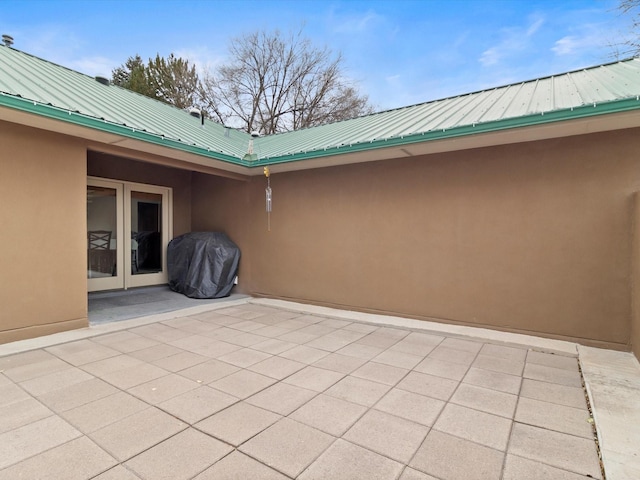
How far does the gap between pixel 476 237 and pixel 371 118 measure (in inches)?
145

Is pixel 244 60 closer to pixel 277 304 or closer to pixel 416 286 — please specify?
pixel 277 304

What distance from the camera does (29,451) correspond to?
6.83 feet

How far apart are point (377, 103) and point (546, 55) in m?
9.33

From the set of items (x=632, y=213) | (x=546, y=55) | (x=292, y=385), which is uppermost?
(x=546, y=55)

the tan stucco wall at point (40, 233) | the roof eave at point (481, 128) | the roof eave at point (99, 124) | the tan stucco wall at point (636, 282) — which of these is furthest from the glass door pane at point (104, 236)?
the tan stucco wall at point (636, 282)

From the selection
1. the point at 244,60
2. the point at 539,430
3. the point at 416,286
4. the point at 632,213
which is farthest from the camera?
the point at 244,60

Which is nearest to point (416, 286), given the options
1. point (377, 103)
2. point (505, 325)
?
point (505, 325)

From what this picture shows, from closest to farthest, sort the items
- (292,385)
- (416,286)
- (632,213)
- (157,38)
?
(292,385), (632,213), (416,286), (157,38)

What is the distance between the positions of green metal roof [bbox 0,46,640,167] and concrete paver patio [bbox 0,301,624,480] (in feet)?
8.72

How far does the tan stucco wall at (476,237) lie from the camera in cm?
405

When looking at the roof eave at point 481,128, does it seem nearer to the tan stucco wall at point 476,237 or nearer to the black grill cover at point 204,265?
the tan stucco wall at point 476,237

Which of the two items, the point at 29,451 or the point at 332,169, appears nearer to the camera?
the point at 29,451

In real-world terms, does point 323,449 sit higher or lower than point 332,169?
lower

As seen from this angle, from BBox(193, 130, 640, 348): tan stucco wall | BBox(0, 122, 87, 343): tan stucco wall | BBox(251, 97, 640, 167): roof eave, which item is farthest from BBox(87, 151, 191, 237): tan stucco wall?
BBox(251, 97, 640, 167): roof eave
